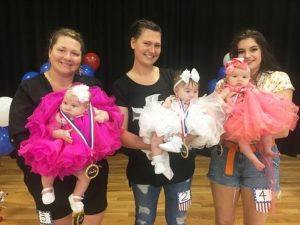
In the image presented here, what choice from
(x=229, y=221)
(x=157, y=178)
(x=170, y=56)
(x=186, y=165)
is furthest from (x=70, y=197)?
(x=170, y=56)

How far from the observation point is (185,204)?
2.21m

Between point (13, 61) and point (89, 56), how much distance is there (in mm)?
1365

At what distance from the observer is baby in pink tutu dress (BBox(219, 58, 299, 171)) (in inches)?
77.0

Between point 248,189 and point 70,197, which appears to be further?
point 248,189

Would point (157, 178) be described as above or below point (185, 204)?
above

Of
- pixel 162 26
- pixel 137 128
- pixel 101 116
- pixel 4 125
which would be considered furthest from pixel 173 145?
pixel 162 26

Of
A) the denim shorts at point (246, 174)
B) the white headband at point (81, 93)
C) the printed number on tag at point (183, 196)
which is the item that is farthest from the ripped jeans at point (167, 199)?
the white headband at point (81, 93)

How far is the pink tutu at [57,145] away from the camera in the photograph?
1.78 meters

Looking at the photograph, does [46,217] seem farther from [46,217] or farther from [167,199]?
[167,199]

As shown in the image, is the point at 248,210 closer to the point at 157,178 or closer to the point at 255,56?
the point at 157,178

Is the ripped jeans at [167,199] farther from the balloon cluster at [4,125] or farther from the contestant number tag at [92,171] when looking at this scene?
the balloon cluster at [4,125]

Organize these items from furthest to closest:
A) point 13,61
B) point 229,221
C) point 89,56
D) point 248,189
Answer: point 13,61
point 89,56
point 229,221
point 248,189

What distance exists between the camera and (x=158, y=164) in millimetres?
1971

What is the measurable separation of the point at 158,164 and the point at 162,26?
3.67 m
